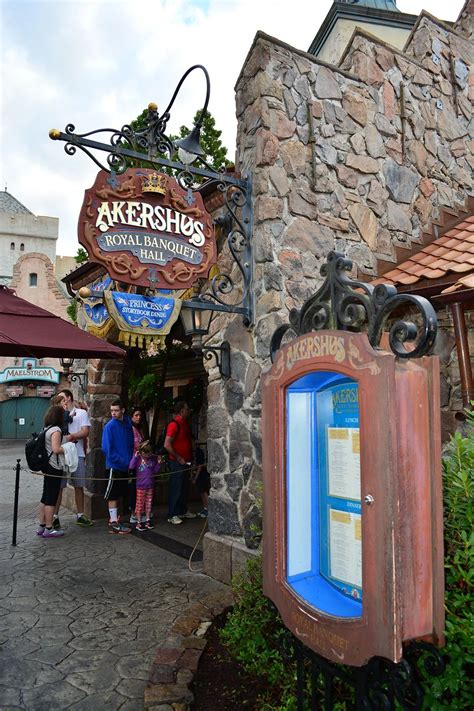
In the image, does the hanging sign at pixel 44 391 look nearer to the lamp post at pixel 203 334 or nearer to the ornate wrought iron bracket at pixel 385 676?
the lamp post at pixel 203 334

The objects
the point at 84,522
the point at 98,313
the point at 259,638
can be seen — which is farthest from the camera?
the point at 98,313

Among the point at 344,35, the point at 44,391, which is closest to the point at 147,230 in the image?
the point at 344,35

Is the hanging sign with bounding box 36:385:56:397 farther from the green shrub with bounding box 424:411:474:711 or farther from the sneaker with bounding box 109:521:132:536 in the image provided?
the green shrub with bounding box 424:411:474:711

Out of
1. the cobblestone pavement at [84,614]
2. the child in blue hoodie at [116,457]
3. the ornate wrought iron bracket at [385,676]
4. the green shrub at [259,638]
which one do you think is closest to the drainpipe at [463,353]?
the green shrub at [259,638]

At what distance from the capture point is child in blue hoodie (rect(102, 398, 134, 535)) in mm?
6859

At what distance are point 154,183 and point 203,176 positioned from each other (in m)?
0.81

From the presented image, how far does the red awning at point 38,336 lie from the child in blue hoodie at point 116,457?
2192 mm

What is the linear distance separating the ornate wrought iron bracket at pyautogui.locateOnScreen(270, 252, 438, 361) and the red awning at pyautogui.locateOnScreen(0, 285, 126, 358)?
8.56 ft

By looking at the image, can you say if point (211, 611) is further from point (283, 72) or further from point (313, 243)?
point (283, 72)

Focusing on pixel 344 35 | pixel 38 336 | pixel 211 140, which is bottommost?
pixel 38 336

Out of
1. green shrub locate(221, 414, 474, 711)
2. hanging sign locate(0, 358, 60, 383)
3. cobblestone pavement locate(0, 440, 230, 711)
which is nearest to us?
green shrub locate(221, 414, 474, 711)

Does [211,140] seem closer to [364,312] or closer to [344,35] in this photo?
[344,35]

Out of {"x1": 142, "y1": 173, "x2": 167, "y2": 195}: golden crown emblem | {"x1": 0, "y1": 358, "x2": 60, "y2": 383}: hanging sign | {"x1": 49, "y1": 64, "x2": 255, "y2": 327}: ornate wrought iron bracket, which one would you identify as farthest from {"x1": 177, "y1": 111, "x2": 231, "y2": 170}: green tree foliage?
{"x1": 0, "y1": 358, "x2": 60, "y2": 383}: hanging sign

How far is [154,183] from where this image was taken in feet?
13.8
